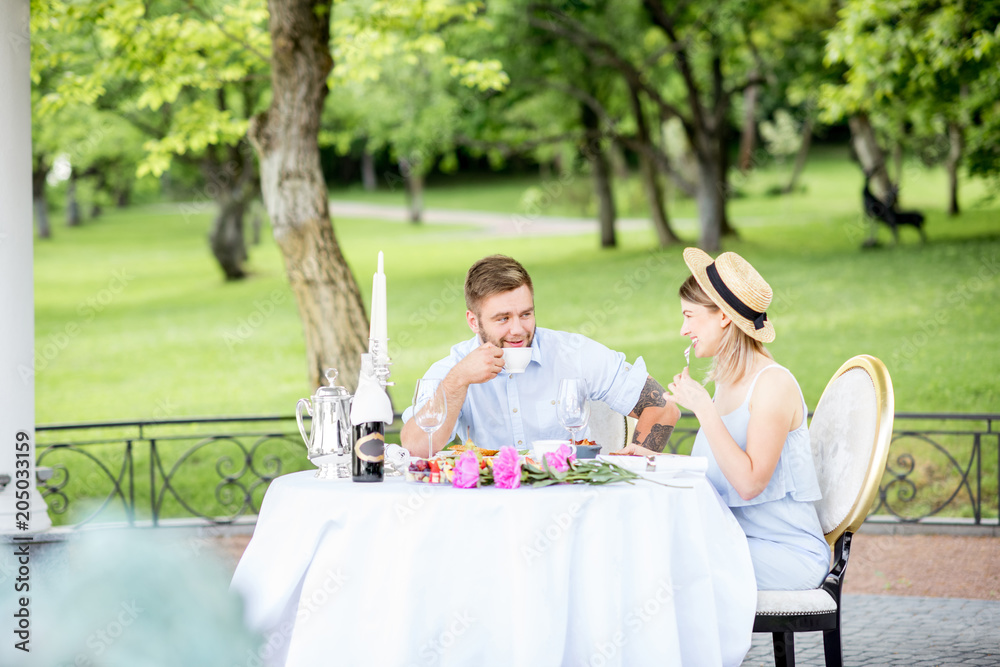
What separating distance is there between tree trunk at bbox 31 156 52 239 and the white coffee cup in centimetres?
2199

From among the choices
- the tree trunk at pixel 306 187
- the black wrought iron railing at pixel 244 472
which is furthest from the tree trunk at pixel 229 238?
the tree trunk at pixel 306 187

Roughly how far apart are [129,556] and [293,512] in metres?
0.50

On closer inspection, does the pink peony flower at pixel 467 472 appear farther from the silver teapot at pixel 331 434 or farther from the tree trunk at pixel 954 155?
the tree trunk at pixel 954 155

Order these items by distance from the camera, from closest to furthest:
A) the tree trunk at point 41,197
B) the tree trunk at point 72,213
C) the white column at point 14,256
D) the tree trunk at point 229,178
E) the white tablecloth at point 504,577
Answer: the white tablecloth at point 504,577 < the white column at point 14,256 < the tree trunk at point 229,178 < the tree trunk at point 41,197 < the tree trunk at point 72,213

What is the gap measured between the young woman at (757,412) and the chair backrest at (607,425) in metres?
0.79

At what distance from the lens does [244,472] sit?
7.84 m

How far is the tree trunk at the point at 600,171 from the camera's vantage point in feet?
62.3

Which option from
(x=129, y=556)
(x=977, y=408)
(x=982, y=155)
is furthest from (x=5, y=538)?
(x=982, y=155)

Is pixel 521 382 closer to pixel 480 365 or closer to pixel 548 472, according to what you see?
pixel 480 365

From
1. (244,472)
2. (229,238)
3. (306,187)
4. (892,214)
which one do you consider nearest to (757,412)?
(306,187)

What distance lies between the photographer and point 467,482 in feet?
9.53

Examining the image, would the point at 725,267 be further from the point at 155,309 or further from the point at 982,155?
the point at 155,309

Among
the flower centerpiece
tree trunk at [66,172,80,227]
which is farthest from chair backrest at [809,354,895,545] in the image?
tree trunk at [66,172,80,227]

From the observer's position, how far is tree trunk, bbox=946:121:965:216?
17.8 metres
